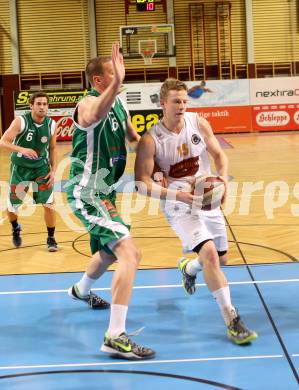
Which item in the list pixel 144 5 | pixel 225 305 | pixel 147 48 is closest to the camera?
pixel 225 305

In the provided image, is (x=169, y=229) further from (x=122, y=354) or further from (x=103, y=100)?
(x=103, y=100)

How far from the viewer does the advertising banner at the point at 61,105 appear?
23.4m

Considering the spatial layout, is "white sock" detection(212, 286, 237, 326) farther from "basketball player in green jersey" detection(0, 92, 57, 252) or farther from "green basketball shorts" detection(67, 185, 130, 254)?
"basketball player in green jersey" detection(0, 92, 57, 252)

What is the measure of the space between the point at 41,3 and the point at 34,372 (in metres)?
24.0

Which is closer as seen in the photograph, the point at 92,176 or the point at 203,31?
the point at 92,176

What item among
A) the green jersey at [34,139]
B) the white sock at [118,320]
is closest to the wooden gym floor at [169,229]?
the green jersey at [34,139]

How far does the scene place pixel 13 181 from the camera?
7828 millimetres

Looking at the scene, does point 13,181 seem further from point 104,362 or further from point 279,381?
point 279,381

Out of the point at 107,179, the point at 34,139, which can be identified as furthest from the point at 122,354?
the point at 34,139

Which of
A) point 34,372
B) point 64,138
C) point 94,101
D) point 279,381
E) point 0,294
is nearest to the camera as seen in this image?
point 279,381

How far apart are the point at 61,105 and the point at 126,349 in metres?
20.0

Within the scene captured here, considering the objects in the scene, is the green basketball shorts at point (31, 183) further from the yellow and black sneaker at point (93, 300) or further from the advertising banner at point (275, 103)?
the advertising banner at point (275, 103)

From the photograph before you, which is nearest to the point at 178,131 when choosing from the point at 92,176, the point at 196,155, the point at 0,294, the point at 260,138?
the point at 196,155

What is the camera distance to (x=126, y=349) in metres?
4.25
